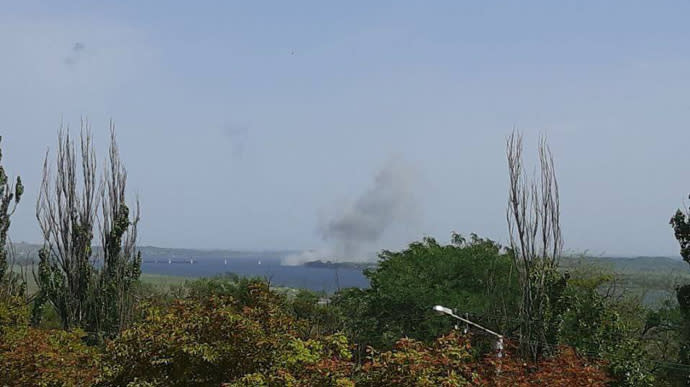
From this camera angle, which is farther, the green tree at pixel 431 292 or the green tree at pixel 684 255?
the green tree at pixel 431 292

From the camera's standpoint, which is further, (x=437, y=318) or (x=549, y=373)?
(x=437, y=318)

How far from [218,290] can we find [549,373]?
19084mm

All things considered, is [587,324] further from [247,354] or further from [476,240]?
[247,354]

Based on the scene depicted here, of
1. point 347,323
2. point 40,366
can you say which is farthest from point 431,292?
point 40,366

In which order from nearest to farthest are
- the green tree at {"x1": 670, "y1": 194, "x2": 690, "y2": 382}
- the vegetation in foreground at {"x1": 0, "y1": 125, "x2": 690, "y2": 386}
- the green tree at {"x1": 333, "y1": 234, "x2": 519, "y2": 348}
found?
the vegetation in foreground at {"x1": 0, "y1": 125, "x2": 690, "y2": 386} < the green tree at {"x1": 670, "y1": 194, "x2": 690, "y2": 382} < the green tree at {"x1": 333, "y1": 234, "x2": 519, "y2": 348}

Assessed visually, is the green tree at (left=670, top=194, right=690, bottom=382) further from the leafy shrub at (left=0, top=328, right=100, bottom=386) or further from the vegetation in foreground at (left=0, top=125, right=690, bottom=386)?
the leafy shrub at (left=0, top=328, right=100, bottom=386)

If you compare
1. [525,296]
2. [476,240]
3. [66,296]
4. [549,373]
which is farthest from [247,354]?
[476,240]

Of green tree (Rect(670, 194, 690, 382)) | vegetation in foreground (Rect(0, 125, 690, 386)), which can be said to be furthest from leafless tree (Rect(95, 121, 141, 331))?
green tree (Rect(670, 194, 690, 382))

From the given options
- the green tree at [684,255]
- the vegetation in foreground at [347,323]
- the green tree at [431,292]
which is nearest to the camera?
the vegetation in foreground at [347,323]

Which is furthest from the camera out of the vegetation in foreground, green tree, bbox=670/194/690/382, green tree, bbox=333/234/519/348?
green tree, bbox=333/234/519/348

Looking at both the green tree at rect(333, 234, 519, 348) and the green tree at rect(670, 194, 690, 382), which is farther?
the green tree at rect(333, 234, 519, 348)

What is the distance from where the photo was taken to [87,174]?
2252 cm

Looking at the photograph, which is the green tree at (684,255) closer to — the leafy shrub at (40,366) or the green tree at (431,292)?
the green tree at (431,292)

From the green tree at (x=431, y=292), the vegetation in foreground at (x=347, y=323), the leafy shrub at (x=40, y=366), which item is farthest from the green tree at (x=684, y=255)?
the leafy shrub at (x=40, y=366)
